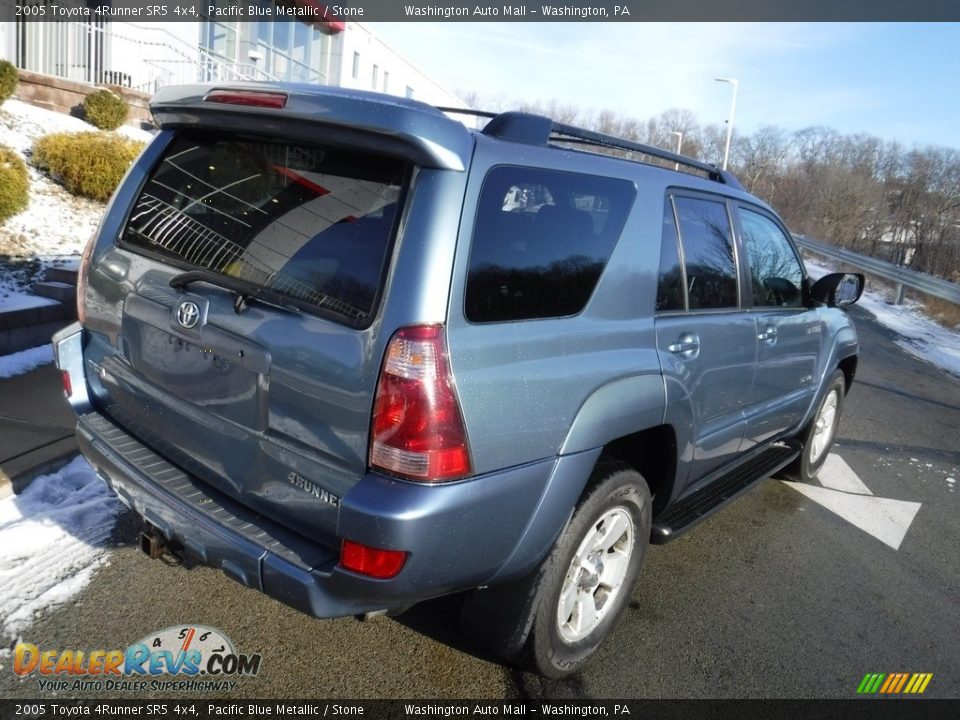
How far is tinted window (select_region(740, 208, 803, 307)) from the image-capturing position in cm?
387

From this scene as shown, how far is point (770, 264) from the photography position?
411cm

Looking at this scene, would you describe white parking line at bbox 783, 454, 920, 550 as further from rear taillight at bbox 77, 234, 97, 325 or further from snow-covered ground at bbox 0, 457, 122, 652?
rear taillight at bbox 77, 234, 97, 325

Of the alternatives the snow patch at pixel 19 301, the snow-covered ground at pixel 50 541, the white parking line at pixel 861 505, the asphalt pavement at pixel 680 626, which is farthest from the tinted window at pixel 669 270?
the snow patch at pixel 19 301

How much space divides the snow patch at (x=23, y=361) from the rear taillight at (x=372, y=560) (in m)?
4.21

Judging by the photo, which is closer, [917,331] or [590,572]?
→ [590,572]

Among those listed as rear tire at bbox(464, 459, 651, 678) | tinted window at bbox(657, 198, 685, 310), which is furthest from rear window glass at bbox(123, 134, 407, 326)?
tinted window at bbox(657, 198, 685, 310)

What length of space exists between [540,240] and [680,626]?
A: 1863 millimetres

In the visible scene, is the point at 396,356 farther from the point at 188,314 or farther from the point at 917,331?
the point at 917,331

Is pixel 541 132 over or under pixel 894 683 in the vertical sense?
over

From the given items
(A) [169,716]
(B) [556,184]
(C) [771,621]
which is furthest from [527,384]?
(C) [771,621]

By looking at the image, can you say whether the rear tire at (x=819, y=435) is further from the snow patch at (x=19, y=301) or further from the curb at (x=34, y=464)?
the snow patch at (x=19, y=301)

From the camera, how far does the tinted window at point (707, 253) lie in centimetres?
323

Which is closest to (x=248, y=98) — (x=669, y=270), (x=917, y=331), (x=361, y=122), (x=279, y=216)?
(x=279, y=216)

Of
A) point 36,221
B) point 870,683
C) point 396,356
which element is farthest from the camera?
point 36,221
